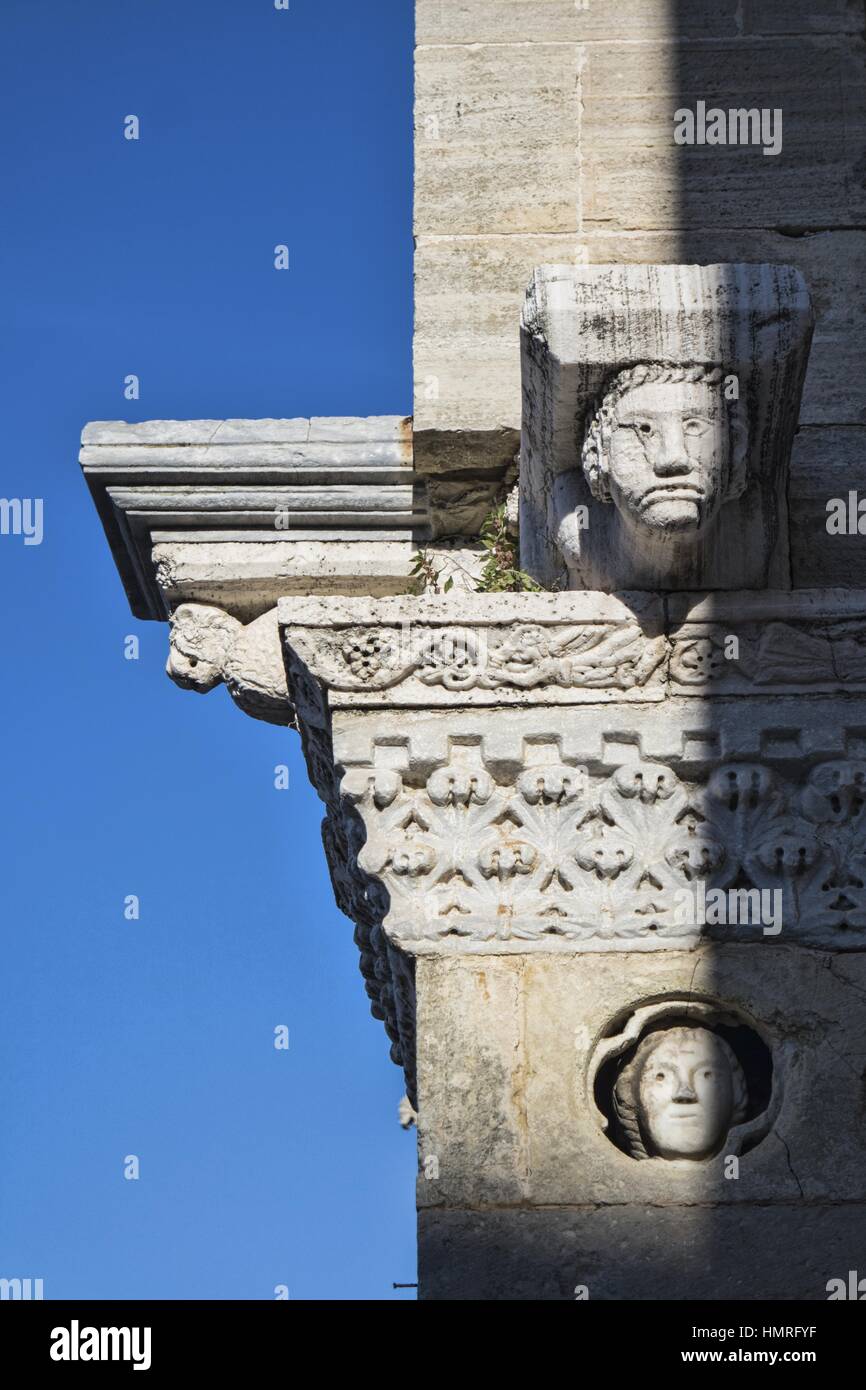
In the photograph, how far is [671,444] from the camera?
17.8ft

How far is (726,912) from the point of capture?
215 inches

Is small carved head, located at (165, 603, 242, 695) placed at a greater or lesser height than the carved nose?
lesser

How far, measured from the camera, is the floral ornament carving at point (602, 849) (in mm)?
5457

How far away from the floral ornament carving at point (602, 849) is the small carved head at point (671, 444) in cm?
62

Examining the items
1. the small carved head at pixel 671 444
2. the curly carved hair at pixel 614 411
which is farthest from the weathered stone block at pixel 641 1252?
the curly carved hair at pixel 614 411

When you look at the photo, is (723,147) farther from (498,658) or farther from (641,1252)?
(641,1252)

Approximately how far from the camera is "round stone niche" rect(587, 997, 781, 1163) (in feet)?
17.5

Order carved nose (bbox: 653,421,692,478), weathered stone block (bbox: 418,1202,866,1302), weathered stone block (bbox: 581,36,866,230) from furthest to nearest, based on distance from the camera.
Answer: weathered stone block (bbox: 581,36,866,230), carved nose (bbox: 653,421,692,478), weathered stone block (bbox: 418,1202,866,1302)

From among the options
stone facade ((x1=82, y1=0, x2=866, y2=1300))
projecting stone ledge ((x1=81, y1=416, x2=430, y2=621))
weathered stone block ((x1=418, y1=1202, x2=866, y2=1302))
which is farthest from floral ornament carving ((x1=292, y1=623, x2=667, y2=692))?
weathered stone block ((x1=418, y1=1202, x2=866, y2=1302))

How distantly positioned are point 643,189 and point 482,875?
225 cm

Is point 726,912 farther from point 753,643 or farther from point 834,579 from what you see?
point 834,579

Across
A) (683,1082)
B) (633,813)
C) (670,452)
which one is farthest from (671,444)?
(683,1082)

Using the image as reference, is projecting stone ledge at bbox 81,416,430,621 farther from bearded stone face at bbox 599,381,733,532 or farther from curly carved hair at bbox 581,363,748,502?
bearded stone face at bbox 599,381,733,532

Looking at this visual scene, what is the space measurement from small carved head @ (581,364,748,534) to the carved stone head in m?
1.18
